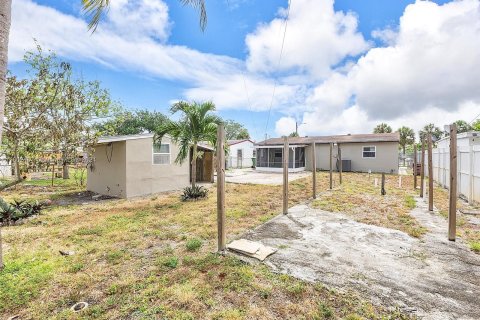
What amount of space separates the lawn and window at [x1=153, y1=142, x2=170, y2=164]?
5.18m

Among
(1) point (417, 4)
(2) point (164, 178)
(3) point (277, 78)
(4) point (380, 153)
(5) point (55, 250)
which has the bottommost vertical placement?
(5) point (55, 250)

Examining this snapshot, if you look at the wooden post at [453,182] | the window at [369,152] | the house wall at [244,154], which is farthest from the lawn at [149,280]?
the house wall at [244,154]

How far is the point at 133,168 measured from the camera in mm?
10086

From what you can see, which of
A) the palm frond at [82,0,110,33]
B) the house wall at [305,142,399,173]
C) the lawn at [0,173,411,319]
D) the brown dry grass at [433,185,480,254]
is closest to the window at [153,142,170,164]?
the lawn at [0,173,411,319]

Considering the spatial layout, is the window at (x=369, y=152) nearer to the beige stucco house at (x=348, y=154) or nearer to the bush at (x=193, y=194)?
the beige stucco house at (x=348, y=154)

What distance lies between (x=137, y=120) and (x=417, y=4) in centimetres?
3172

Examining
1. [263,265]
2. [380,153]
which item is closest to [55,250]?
[263,265]

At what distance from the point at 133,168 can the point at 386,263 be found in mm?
9538

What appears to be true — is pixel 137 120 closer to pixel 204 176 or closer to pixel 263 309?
pixel 204 176

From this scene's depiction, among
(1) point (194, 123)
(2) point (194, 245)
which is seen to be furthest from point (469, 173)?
(1) point (194, 123)

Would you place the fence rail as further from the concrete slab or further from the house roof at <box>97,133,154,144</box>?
the house roof at <box>97,133,154,144</box>

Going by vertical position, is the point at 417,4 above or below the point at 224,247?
above

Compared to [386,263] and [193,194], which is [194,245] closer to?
[386,263]

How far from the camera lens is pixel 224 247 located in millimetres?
4184
